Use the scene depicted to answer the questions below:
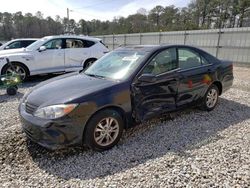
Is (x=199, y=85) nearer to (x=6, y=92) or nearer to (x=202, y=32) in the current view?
(x=6, y=92)

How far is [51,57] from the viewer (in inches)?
329

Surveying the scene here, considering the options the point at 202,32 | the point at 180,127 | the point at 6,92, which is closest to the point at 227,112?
the point at 180,127

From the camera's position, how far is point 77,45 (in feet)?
29.5

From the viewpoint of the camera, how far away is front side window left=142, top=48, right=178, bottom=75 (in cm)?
380

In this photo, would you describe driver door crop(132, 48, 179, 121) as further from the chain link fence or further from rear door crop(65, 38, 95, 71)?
the chain link fence

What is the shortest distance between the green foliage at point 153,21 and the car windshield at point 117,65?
26.4m

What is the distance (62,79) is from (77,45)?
5.34 metres

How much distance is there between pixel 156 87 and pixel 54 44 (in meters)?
5.92

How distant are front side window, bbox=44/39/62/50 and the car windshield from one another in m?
4.69

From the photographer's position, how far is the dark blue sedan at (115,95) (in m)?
2.98

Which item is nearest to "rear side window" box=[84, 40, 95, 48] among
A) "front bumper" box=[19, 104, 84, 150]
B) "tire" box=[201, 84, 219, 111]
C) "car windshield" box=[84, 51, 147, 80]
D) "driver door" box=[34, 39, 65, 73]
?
"driver door" box=[34, 39, 65, 73]

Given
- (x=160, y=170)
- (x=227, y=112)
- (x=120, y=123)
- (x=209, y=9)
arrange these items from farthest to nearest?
(x=209, y=9)
(x=227, y=112)
(x=120, y=123)
(x=160, y=170)

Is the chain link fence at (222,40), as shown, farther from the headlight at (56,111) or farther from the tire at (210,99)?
the headlight at (56,111)

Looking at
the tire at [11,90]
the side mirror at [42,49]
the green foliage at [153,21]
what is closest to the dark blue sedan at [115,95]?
the tire at [11,90]
